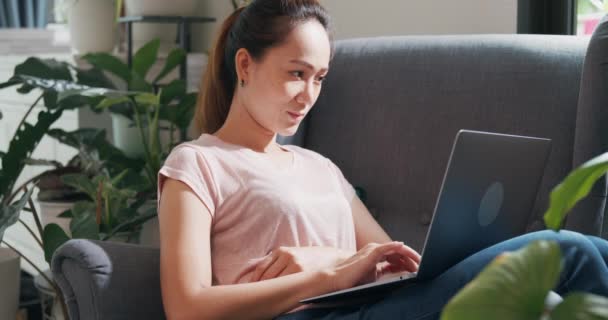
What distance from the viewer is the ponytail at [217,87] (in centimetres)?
160

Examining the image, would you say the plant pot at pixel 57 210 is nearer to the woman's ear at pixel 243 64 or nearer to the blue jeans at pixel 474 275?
the woman's ear at pixel 243 64

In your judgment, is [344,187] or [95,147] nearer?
[344,187]

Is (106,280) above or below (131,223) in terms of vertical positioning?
above

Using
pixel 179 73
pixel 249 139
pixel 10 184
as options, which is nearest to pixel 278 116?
pixel 249 139

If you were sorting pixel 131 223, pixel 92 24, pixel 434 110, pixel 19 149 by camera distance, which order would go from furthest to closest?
pixel 92 24 → pixel 19 149 → pixel 131 223 → pixel 434 110

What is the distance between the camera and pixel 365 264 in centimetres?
128

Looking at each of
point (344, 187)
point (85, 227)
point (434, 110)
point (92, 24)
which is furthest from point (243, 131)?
point (92, 24)

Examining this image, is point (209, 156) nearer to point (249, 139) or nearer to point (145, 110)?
point (249, 139)

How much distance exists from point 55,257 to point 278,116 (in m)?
0.44

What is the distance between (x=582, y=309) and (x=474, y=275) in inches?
29.6

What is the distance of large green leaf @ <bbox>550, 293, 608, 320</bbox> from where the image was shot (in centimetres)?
41

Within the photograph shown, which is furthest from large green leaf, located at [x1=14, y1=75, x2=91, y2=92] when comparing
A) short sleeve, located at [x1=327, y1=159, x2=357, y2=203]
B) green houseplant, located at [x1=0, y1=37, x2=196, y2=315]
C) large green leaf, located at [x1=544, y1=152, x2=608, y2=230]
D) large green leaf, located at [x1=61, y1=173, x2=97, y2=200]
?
large green leaf, located at [x1=544, y1=152, x2=608, y2=230]

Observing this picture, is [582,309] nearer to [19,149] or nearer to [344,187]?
[344,187]

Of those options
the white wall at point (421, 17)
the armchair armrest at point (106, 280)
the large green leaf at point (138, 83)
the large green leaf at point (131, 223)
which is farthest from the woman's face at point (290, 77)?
the large green leaf at point (138, 83)
